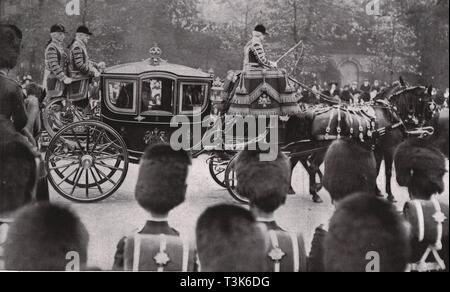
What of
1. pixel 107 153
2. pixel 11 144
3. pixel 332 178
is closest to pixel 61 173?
pixel 107 153

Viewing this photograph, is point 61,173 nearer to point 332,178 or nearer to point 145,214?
point 145,214

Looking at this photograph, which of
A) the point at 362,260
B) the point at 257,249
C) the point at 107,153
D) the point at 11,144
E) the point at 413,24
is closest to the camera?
the point at 257,249

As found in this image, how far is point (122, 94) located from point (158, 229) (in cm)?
188

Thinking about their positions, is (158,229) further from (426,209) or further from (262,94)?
(262,94)

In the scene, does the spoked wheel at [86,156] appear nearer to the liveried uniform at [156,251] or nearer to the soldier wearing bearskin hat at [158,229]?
the soldier wearing bearskin hat at [158,229]

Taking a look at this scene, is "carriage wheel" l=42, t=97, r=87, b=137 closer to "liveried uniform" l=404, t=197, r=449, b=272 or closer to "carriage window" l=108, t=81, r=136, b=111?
"carriage window" l=108, t=81, r=136, b=111

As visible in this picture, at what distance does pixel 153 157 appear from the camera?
4.23 meters

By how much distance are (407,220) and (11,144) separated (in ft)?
10.0

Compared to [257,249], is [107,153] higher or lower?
higher

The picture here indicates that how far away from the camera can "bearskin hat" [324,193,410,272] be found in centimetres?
402

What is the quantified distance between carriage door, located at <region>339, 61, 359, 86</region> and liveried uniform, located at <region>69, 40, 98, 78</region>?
2259 mm

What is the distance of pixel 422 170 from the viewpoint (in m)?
4.31

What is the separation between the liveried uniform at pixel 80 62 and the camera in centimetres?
511
